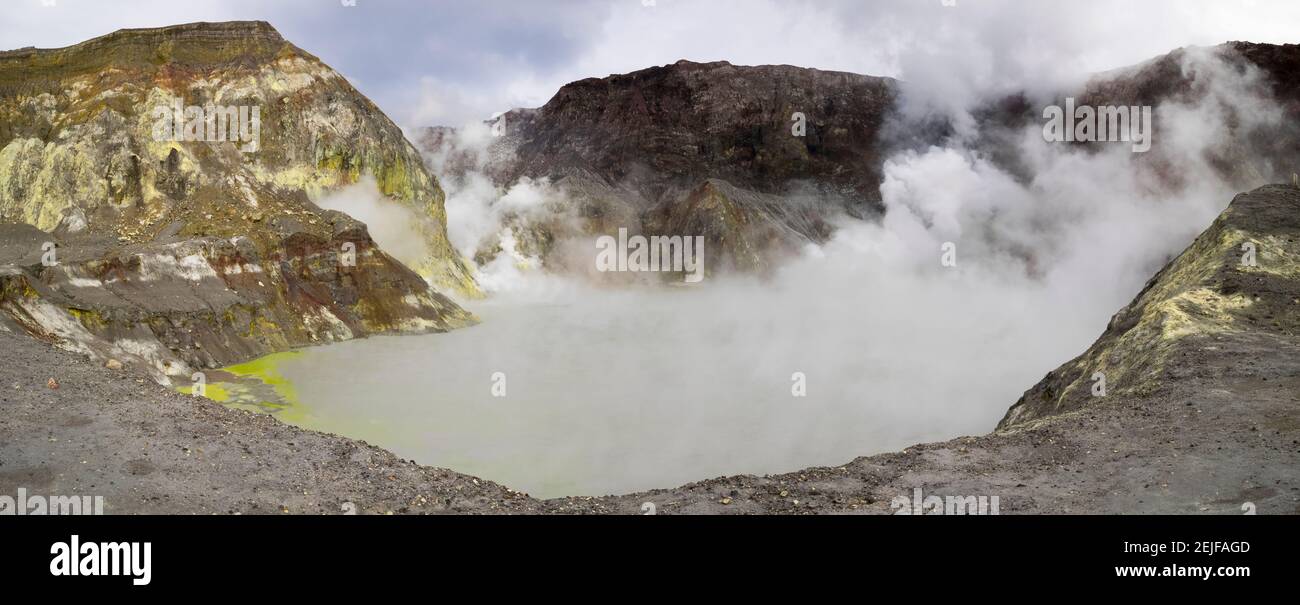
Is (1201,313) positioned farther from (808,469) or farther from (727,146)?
(727,146)

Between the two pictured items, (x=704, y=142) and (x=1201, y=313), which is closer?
(x=1201, y=313)

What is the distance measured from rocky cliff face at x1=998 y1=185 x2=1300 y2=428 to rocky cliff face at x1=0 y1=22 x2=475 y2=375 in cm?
2499

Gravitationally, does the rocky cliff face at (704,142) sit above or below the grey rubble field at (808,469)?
above

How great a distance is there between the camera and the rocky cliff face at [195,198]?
26328mm

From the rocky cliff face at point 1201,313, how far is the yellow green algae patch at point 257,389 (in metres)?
18.5

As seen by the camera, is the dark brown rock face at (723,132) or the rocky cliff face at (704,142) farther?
the dark brown rock face at (723,132)

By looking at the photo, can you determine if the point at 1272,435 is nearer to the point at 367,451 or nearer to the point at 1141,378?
the point at 1141,378

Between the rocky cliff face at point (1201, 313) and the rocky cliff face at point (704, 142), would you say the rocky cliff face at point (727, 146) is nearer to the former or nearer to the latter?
the rocky cliff face at point (704, 142)


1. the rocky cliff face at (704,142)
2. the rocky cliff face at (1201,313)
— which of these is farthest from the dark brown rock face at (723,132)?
the rocky cliff face at (1201,313)

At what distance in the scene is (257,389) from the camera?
2411 cm

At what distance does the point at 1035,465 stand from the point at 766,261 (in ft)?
199

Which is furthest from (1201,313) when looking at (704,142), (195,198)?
(704,142)

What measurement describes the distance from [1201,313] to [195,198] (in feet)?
126

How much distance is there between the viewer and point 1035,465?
36.7 feet
